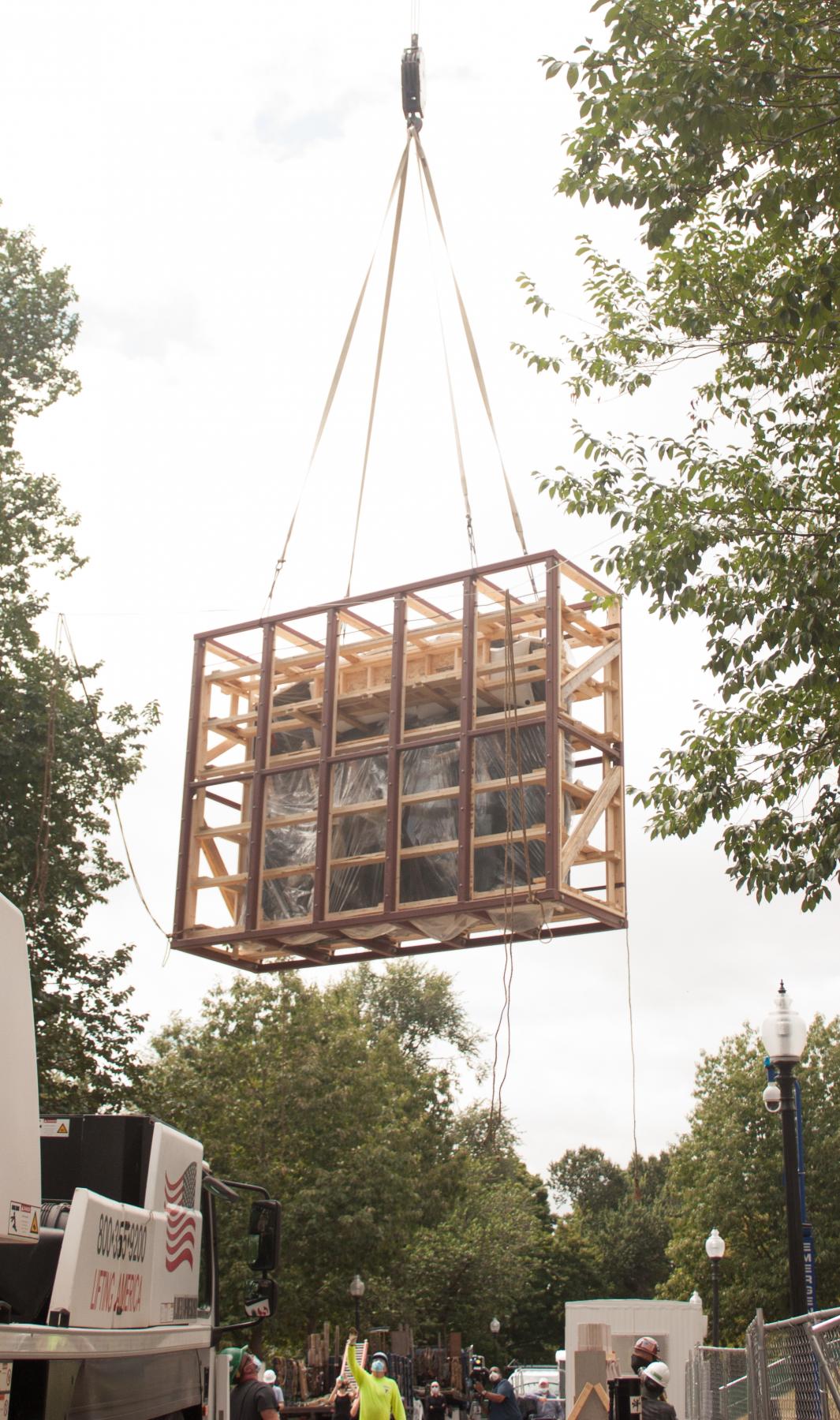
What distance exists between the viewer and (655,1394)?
1005cm

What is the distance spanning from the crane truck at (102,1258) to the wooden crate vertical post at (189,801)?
3.06 m

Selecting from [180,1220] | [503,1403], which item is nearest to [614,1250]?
[503,1403]

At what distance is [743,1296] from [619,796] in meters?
35.8

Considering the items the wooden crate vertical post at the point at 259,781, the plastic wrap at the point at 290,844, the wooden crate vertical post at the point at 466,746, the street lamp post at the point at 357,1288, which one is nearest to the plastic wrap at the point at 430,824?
the wooden crate vertical post at the point at 466,746

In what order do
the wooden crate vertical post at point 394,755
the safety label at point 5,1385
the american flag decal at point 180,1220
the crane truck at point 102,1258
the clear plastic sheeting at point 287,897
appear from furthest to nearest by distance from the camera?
the clear plastic sheeting at point 287,897 < the wooden crate vertical post at point 394,755 < the american flag decal at point 180,1220 < the crane truck at point 102,1258 < the safety label at point 5,1385

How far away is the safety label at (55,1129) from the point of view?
8.09 meters

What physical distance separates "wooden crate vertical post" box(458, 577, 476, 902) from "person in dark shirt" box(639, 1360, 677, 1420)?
11.7 feet

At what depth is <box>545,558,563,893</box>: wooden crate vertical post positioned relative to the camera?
34.1ft

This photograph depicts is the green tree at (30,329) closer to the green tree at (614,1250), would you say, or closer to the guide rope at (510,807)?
the guide rope at (510,807)

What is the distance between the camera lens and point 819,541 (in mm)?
10336

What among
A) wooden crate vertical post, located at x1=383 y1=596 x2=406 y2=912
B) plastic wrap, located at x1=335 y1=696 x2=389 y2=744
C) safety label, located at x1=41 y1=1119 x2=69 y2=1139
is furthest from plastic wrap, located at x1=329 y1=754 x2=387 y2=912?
safety label, located at x1=41 y1=1119 x2=69 y2=1139

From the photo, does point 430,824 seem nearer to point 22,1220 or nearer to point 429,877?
point 429,877

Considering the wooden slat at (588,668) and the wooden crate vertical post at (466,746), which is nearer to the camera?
the wooden crate vertical post at (466,746)

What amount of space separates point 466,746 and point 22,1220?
602 cm
